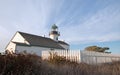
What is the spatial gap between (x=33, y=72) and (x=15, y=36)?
36.7m

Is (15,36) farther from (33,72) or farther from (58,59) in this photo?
(33,72)

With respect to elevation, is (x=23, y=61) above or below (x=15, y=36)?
below

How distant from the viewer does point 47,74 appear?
4973 mm

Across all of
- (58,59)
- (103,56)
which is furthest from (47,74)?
(103,56)

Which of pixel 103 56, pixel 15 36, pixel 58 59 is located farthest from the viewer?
pixel 15 36

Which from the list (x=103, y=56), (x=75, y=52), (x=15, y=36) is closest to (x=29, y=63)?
(x=75, y=52)

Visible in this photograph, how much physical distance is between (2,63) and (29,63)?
92 centimetres

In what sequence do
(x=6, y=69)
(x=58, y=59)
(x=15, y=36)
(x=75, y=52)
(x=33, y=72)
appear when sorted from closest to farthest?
1. (x=6, y=69)
2. (x=33, y=72)
3. (x=58, y=59)
4. (x=75, y=52)
5. (x=15, y=36)

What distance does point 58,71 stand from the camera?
5621 millimetres

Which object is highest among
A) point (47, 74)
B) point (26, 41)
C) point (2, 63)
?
point (26, 41)

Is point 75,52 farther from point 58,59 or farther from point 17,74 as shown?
point 17,74

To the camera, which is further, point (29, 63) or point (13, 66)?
point (29, 63)

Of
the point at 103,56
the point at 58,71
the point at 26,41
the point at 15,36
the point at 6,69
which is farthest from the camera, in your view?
the point at 15,36

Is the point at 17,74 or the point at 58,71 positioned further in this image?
the point at 58,71
